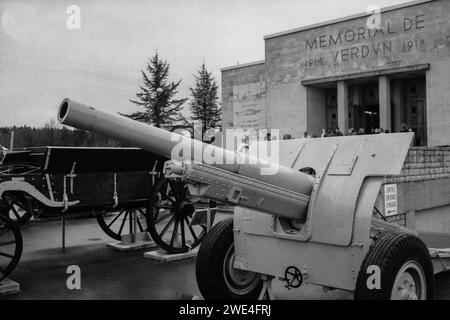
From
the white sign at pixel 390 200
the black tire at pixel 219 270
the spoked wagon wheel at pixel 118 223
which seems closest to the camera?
the black tire at pixel 219 270

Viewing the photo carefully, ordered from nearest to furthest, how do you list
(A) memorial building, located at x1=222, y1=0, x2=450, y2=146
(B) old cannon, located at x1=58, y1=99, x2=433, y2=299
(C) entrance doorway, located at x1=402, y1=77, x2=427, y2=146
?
(B) old cannon, located at x1=58, y1=99, x2=433, y2=299 → (A) memorial building, located at x1=222, y1=0, x2=450, y2=146 → (C) entrance doorway, located at x1=402, y1=77, x2=427, y2=146

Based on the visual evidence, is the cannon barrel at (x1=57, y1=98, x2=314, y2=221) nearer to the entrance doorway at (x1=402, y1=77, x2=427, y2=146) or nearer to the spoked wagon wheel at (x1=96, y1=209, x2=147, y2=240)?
the spoked wagon wheel at (x1=96, y1=209, x2=147, y2=240)

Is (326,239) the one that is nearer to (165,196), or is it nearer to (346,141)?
(346,141)

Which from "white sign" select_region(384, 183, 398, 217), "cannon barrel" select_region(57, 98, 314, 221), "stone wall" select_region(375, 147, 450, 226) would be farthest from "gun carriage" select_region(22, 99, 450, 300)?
"stone wall" select_region(375, 147, 450, 226)

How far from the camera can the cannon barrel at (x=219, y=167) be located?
3.38 metres

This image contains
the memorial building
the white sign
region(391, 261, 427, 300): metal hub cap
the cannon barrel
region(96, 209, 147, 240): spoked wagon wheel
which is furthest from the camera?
the memorial building

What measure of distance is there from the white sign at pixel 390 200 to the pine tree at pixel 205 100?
34.2 meters

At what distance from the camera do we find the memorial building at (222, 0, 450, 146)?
21703 mm

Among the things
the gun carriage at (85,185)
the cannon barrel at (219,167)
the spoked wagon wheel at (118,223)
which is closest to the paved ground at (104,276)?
the spoked wagon wheel at (118,223)

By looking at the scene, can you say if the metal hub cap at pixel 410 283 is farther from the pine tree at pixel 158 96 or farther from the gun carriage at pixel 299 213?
the pine tree at pixel 158 96

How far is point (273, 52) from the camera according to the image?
2714 centimetres
